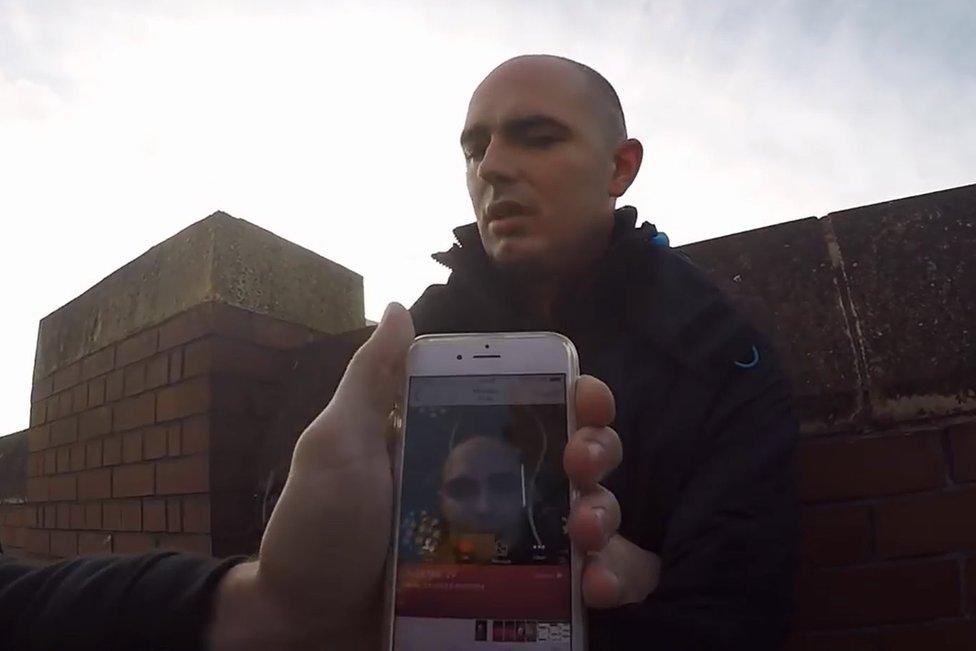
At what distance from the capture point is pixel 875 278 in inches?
45.4

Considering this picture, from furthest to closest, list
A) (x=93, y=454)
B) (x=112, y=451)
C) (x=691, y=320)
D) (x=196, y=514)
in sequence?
(x=93, y=454), (x=112, y=451), (x=196, y=514), (x=691, y=320)

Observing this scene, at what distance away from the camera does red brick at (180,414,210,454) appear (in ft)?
4.99

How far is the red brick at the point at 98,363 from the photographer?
6.66ft

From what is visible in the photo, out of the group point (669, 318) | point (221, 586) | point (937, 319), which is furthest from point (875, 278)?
point (221, 586)

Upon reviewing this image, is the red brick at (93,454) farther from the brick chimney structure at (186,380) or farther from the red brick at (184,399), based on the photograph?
the red brick at (184,399)

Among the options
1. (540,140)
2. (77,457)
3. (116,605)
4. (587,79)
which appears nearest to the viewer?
(116,605)

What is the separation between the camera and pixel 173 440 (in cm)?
163

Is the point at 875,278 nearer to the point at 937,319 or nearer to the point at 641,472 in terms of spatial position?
the point at 937,319

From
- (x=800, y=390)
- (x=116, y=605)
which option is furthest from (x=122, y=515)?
(x=800, y=390)

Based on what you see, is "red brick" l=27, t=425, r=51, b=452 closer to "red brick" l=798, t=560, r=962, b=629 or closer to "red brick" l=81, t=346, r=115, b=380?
"red brick" l=81, t=346, r=115, b=380

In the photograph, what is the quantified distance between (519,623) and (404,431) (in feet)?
0.78

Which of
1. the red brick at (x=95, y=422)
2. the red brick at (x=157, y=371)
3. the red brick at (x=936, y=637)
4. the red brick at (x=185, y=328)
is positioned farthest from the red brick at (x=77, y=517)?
the red brick at (x=936, y=637)

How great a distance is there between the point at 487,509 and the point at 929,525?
0.77 m

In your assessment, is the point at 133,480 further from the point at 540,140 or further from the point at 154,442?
the point at 540,140
